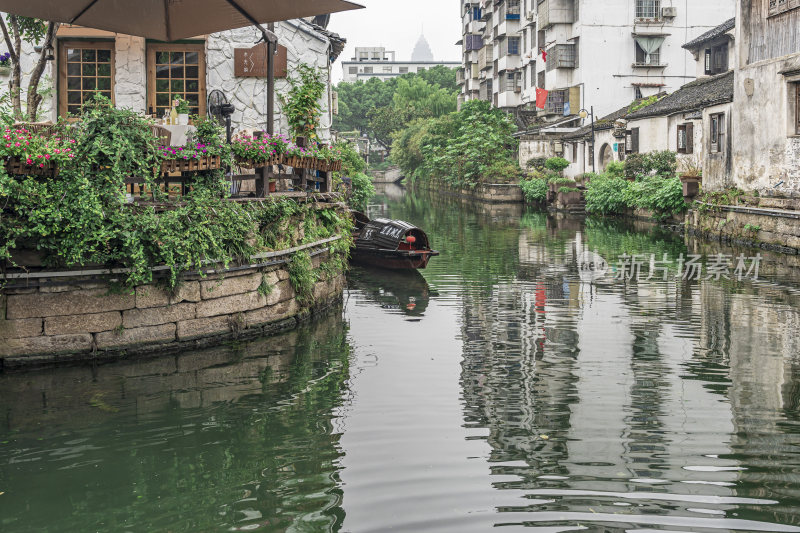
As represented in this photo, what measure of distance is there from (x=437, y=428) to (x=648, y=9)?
48.4 metres

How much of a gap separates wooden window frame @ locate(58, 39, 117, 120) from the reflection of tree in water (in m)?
10.9

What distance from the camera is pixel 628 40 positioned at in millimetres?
52000

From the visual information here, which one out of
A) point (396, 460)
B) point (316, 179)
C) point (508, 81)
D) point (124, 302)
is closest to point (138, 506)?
point (396, 460)

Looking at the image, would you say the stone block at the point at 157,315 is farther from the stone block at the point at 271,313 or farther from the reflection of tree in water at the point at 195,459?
the stone block at the point at 271,313

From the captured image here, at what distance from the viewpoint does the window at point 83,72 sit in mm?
20422

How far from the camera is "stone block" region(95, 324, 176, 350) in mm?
11562

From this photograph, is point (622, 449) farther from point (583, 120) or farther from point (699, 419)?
point (583, 120)

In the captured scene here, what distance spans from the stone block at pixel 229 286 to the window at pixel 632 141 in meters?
30.2

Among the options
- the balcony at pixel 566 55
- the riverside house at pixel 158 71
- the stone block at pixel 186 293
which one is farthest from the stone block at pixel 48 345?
the balcony at pixel 566 55

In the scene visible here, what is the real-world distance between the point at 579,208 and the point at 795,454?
35.0m

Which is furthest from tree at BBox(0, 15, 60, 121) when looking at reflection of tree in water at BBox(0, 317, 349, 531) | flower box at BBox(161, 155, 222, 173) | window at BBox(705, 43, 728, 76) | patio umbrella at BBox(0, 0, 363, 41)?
window at BBox(705, 43, 728, 76)

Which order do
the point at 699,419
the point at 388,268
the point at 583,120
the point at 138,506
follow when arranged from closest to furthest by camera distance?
the point at 138,506, the point at 699,419, the point at 388,268, the point at 583,120

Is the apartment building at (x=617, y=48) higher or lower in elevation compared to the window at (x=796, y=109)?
higher

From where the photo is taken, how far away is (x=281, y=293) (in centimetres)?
1400
